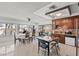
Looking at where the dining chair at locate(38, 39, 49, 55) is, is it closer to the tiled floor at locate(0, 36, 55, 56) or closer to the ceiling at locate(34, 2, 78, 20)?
the tiled floor at locate(0, 36, 55, 56)

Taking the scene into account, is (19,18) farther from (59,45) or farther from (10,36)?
(59,45)

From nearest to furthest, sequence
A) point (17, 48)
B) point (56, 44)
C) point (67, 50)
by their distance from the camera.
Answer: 1. point (67, 50)
2. point (56, 44)
3. point (17, 48)

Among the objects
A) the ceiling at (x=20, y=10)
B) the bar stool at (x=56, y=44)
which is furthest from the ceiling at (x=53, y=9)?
the bar stool at (x=56, y=44)

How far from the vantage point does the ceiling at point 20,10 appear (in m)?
1.93

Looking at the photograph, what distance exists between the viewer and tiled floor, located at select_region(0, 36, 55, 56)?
208 centimetres

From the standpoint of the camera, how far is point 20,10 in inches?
87.0

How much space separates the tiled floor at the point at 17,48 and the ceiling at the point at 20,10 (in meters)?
0.54

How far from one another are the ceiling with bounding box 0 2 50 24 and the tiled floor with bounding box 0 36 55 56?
0.54 m

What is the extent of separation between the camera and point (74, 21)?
6.74ft

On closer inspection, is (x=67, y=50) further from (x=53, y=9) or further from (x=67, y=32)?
(x=53, y=9)

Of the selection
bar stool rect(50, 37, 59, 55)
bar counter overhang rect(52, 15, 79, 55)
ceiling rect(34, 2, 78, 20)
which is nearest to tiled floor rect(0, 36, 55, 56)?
bar stool rect(50, 37, 59, 55)

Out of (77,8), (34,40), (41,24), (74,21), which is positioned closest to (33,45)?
(34,40)

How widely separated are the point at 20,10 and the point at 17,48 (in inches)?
43.1

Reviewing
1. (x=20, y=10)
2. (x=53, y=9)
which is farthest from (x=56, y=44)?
(x=20, y=10)
